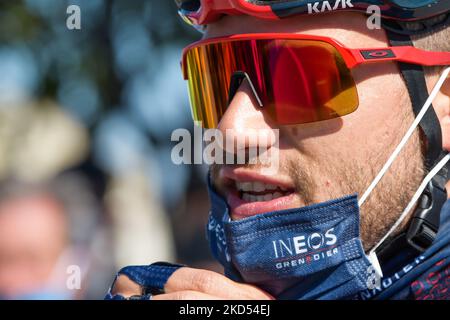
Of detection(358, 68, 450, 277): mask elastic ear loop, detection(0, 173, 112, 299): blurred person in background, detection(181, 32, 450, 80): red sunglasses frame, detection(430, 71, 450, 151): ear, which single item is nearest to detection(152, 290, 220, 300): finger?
detection(358, 68, 450, 277): mask elastic ear loop

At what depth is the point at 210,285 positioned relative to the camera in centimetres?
275

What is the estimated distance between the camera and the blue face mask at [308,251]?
2.81 metres

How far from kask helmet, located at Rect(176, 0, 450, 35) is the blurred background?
11.3 ft

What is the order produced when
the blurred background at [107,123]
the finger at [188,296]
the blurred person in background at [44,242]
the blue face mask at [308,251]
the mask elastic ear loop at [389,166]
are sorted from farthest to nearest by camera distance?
the blurred background at [107,123]
the blurred person in background at [44,242]
the mask elastic ear loop at [389,166]
the blue face mask at [308,251]
the finger at [188,296]

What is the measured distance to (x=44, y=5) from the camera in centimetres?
703

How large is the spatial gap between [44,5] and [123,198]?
6.43 feet

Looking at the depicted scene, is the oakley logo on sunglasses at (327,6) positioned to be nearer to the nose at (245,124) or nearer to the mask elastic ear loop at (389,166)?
the nose at (245,124)

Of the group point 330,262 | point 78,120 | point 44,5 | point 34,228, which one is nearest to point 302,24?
point 330,262

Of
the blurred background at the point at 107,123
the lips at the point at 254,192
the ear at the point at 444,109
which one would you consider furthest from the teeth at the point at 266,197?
the blurred background at the point at 107,123

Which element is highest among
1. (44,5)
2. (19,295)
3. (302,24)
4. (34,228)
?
(44,5)

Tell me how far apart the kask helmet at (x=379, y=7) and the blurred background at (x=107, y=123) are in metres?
3.43

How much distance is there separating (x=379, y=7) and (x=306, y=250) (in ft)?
3.15
